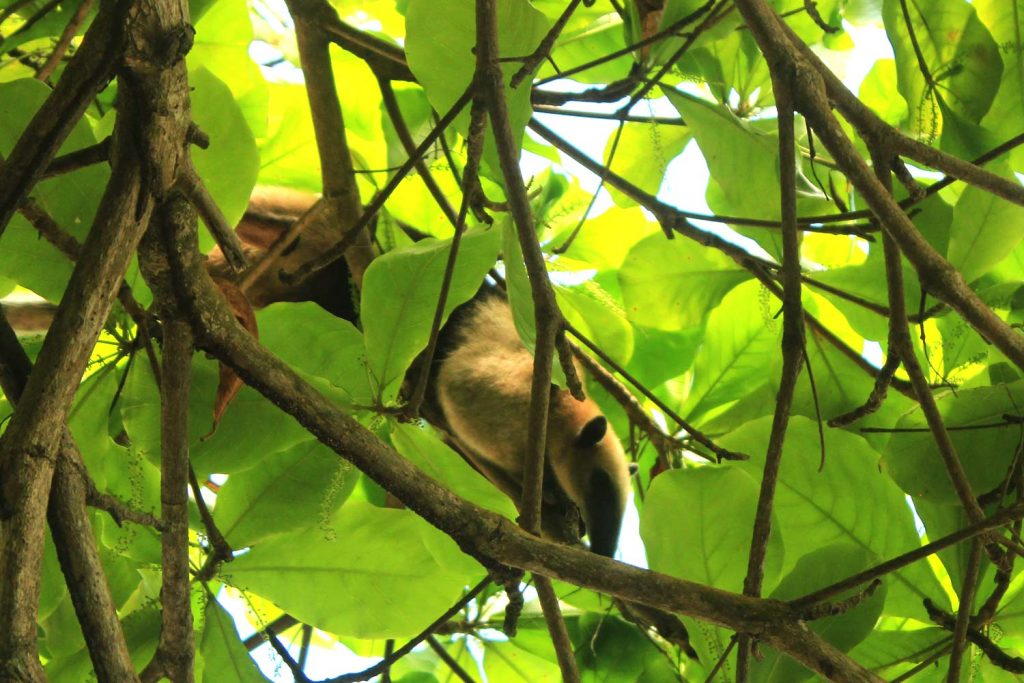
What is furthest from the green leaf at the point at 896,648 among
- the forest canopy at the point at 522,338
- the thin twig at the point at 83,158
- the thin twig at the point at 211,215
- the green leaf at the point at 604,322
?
the thin twig at the point at 83,158

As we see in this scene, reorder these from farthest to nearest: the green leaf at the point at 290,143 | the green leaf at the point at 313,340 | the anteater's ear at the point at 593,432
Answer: the anteater's ear at the point at 593,432 → the green leaf at the point at 290,143 → the green leaf at the point at 313,340

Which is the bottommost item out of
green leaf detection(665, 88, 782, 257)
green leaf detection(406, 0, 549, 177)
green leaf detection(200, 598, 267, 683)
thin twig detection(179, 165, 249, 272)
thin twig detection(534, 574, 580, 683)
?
green leaf detection(200, 598, 267, 683)

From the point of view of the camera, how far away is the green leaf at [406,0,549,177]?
3.00 feet

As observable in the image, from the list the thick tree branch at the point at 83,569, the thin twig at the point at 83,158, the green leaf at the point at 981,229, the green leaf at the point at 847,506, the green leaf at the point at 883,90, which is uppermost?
→ the green leaf at the point at 883,90

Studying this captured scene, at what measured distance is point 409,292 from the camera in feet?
3.22

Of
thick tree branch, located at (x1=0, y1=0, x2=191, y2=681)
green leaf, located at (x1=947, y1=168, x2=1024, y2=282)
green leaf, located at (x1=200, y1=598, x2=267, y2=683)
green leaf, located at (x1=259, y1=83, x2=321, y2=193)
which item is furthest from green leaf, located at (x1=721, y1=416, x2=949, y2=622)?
green leaf, located at (x1=259, y1=83, x2=321, y2=193)

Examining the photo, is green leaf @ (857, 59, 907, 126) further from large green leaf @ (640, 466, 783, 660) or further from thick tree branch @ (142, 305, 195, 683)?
thick tree branch @ (142, 305, 195, 683)

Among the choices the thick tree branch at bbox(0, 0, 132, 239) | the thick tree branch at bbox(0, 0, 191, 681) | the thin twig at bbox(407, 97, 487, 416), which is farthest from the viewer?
the thin twig at bbox(407, 97, 487, 416)

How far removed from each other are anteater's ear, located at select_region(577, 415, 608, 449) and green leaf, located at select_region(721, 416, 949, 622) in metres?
1.12

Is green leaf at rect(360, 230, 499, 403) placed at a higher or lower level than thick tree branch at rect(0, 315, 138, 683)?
higher

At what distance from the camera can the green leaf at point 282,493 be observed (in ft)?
3.38

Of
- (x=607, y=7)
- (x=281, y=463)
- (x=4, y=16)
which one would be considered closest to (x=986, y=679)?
(x=281, y=463)

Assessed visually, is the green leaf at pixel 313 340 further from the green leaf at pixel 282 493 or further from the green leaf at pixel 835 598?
the green leaf at pixel 835 598

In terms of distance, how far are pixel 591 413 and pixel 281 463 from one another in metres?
1.53
